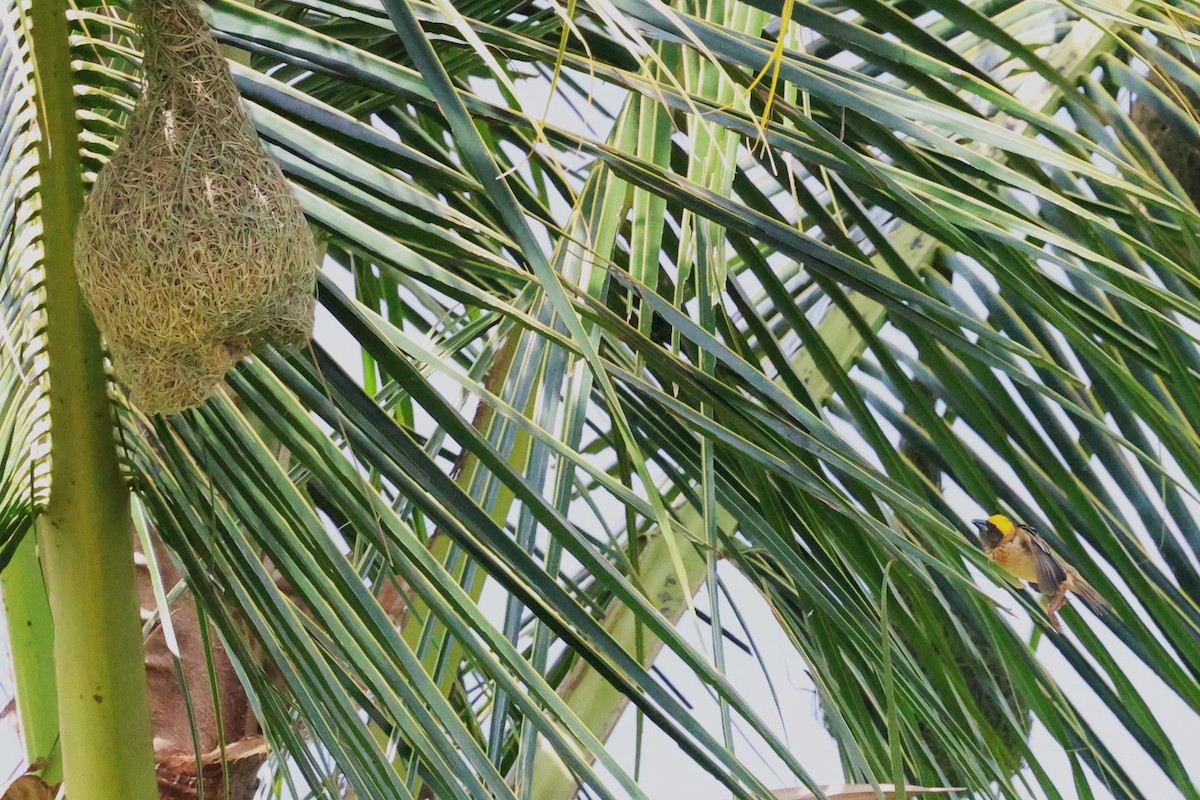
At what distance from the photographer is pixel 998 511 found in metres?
0.75

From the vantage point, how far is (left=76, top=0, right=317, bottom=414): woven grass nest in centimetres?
47

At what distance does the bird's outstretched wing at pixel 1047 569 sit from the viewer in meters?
0.79

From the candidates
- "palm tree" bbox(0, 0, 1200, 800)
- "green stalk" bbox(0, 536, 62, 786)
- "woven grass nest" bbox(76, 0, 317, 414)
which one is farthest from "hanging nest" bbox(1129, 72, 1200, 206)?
"green stalk" bbox(0, 536, 62, 786)

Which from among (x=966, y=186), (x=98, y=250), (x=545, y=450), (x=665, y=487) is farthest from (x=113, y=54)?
(x=665, y=487)

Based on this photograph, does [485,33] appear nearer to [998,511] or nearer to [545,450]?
[545,450]

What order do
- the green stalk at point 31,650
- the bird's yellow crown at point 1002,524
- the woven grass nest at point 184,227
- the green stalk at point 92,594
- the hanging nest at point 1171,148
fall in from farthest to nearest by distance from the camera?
the hanging nest at point 1171,148, the green stalk at point 31,650, the bird's yellow crown at point 1002,524, the green stalk at point 92,594, the woven grass nest at point 184,227

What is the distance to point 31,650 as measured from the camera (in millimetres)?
947

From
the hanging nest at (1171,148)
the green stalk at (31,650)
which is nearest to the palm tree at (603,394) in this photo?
the green stalk at (31,650)

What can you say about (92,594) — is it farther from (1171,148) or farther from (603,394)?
(1171,148)

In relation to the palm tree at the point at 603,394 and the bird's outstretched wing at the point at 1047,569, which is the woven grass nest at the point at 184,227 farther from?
the bird's outstretched wing at the point at 1047,569

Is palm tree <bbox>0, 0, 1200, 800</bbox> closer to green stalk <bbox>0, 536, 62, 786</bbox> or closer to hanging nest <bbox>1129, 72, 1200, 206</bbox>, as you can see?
green stalk <bbox>0, 536, 62, 786</bbox>

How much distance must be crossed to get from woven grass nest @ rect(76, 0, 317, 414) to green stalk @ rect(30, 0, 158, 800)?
0.44 feet

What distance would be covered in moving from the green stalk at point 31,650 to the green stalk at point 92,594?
1.13ft

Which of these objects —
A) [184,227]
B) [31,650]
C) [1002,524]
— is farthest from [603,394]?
[31,650]
